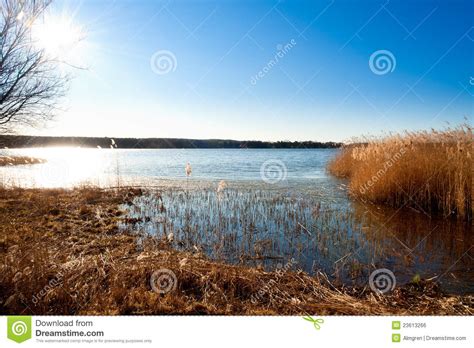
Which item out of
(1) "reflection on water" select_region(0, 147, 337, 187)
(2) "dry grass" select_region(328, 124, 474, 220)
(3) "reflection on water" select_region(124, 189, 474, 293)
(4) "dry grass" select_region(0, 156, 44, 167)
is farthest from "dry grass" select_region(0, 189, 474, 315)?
(1) "reflection on water" select_region(0, 147, 337, 187)

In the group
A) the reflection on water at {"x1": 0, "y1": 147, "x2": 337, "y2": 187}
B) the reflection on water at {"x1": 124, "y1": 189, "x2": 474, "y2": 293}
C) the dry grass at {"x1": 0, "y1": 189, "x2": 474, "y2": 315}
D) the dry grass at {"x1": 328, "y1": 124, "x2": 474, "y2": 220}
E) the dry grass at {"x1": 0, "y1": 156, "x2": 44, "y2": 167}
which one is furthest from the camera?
the reflection on water at {"x1": 0, "y1": 147, "x2": 337, "y2": 187}

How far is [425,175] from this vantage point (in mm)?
8133

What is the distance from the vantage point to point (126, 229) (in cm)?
681

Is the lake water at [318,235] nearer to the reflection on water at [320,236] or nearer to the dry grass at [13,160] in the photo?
the reflection on water at [320,236]

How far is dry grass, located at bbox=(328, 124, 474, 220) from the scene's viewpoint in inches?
286

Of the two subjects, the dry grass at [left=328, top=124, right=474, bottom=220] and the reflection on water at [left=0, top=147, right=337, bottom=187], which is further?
the reflection on water at [left=0, top=147, right=337, bottom=187]

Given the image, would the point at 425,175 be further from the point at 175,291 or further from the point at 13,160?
the point at 13,160

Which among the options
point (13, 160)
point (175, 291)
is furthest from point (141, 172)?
point (175, 291)

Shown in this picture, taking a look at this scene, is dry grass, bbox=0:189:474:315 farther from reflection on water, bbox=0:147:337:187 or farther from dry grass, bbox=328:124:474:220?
reflection on water, bbox=0:147:337:187

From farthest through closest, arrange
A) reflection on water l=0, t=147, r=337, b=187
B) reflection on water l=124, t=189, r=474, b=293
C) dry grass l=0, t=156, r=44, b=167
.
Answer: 1. reflection on water l=0, t=147, r=337, b=187
2. dry grass l=0, t=156, r=44, b=167
3. reflection on water l=124, t=189, r=474, b=293

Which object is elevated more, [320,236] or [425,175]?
[425,175]

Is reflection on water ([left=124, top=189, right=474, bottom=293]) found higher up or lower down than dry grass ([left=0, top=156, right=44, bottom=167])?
lower down

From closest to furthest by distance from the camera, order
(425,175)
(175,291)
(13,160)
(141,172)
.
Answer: (175,291) < (425,175) < (13,160) < (141,172)
